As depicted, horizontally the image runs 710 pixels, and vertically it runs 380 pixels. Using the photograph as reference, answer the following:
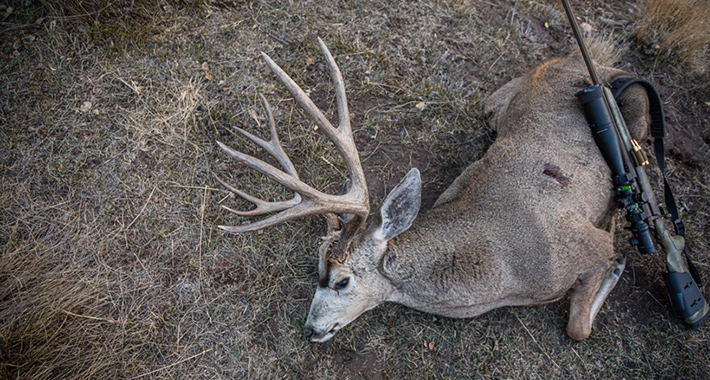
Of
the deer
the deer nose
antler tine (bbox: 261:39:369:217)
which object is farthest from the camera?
the deer nose

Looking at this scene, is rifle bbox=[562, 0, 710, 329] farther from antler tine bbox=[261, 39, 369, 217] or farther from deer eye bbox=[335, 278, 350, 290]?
deer eye bbox=[335, 278, 350, 290]

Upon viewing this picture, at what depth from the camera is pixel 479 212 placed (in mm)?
3393

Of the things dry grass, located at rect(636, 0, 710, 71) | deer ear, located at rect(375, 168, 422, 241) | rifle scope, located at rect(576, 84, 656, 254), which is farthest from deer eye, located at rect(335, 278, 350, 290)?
dry grass, located at rect(636, 0, 710, 71)

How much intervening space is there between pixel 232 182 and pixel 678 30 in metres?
5.03

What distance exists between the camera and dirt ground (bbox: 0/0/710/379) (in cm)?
360

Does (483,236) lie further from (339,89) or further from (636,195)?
(339,89)

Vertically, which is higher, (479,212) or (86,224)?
(479,212)

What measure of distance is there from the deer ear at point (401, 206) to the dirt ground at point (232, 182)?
3.23 ft

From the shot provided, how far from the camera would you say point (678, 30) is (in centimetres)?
487

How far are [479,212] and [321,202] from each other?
50.7 inches

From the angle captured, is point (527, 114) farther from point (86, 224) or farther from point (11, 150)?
point (11, 150)

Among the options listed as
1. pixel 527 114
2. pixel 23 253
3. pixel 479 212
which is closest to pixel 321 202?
pixel 479 212

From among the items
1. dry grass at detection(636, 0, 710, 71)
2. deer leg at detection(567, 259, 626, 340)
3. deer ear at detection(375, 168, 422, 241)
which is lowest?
deer leg at detection(567, 259, 626, 340)

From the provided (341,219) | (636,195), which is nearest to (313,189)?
(341,219)
